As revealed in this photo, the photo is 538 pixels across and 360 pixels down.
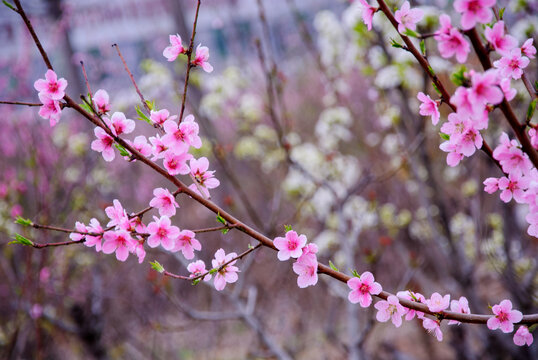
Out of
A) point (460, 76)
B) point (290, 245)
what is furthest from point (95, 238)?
point (460, 76)

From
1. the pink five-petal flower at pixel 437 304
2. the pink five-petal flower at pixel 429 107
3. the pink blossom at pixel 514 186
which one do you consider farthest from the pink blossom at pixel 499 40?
the pink five-petal flower at pixel 437 304

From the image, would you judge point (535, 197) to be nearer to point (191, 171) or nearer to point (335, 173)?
point (191, 171)

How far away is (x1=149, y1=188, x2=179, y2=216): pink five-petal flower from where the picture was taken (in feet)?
4.20

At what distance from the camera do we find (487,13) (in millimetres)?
962

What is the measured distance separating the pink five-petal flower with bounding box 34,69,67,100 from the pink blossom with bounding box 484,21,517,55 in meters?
1.21

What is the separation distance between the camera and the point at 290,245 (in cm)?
122

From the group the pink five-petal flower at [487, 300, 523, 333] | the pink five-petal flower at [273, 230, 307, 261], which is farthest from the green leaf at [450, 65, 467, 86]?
the pink five-petal flower at [487, 300, 523, 333]

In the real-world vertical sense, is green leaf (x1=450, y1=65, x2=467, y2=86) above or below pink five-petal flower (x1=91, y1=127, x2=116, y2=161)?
below

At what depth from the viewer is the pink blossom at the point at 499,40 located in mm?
1053

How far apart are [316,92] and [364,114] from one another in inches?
118

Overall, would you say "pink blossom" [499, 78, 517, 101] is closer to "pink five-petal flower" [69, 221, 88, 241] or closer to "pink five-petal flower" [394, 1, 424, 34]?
"pink five-petal flower" [394, 1, 424, 34]

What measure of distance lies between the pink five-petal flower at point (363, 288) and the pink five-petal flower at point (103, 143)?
34.6 inches

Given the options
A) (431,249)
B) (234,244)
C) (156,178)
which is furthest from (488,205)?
(156,178)

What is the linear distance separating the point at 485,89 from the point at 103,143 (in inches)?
43.9
